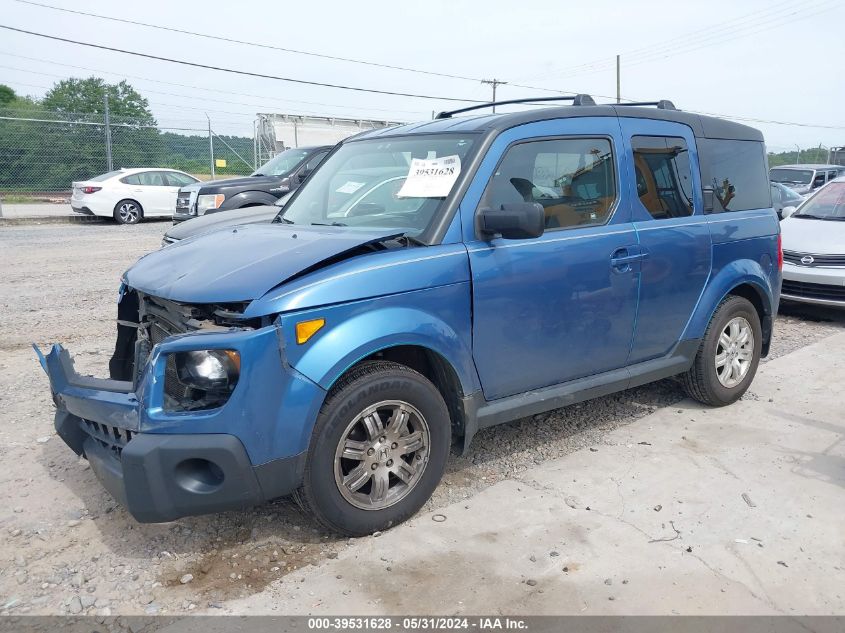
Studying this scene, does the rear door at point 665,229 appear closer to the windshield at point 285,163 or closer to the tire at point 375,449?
the tire at point 375,449

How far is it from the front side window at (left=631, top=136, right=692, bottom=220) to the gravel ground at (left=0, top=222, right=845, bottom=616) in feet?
4.86

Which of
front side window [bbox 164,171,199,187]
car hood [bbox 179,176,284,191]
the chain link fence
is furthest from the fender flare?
the chain link fence

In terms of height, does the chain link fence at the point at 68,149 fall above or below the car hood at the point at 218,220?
above

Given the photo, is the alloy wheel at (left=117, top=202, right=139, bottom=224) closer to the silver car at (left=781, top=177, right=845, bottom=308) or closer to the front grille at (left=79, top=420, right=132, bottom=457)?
the silver car at (left=781, top=177, right=845, bottom=308)

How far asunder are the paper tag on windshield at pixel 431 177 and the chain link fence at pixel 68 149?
18953mm

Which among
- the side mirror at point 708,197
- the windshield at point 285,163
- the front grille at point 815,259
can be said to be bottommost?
the front grille at point 815,259

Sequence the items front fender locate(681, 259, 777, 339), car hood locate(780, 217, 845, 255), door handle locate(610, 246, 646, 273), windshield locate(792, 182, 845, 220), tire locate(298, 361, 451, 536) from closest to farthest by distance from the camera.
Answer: tire locate(298, 361, 451, 536) → door handle locate(610, 246, 646, 273) → front fender locate(681, 259, 777, 339) → car hood locate(780, 217, 845, 255) → windshield locate(792, 182, 845, 220)

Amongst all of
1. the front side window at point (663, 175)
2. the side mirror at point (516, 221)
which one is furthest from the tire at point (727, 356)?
the side mirror at point (516, 221)

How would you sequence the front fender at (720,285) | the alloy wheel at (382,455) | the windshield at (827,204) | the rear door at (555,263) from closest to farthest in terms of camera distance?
the alloy wheel at (382,455) → the rear door at (555,263) → the front fender at (720,285) → the windshield at (827,204)

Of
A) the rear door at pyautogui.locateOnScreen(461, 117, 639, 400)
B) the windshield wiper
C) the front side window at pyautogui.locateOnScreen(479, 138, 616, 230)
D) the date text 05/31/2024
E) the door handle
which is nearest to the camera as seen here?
the date text 05/31/2024

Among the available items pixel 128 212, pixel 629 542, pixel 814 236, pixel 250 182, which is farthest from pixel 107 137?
pixel 629 542

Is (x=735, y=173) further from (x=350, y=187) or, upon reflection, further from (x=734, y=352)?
(x=350, y=187)

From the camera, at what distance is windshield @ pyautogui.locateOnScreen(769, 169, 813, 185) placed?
18.9 metres

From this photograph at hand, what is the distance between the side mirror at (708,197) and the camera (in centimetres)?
480
